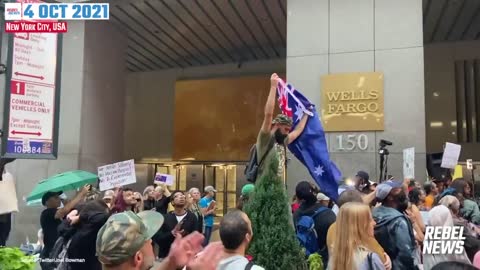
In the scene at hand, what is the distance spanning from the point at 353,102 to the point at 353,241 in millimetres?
8310

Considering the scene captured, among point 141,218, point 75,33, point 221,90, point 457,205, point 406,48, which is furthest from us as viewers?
point 221,90

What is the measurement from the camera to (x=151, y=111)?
71.9 ft

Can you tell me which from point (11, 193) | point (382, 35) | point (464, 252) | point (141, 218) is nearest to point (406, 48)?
point (382, 35)

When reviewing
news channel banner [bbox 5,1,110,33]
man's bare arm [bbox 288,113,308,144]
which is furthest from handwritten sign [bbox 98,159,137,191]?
man's bare arm [bbox 288,113,308,144]

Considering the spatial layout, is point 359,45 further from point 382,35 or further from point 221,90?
point 221,90

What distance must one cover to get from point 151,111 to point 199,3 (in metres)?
8.49

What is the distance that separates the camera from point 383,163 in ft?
35.5

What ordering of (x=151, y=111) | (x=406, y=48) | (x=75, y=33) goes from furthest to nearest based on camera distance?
1. (x=151, y=111)
2. (x=75, y=33)
3. (x=406, y=48)

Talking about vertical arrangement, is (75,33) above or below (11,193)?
above

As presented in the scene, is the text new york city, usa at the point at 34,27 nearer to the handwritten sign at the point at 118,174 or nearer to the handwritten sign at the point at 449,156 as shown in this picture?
the handwritten sign at the point at 118,174

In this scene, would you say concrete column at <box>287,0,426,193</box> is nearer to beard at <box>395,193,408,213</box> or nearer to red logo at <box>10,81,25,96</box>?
beard at <box>395,193,408,213</box>

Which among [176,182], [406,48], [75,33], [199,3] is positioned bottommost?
[176,182]

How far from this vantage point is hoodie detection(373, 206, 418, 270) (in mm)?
4414

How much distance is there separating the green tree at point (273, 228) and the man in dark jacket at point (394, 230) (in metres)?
0.80
